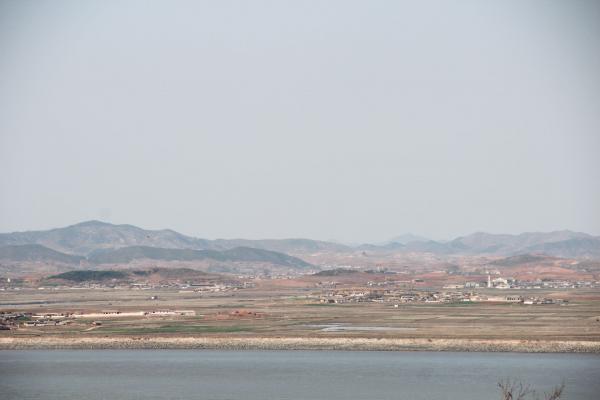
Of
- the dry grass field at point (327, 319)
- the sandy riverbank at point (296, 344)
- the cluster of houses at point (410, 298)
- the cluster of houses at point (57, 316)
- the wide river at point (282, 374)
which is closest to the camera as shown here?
the wide river at point (282, 374)

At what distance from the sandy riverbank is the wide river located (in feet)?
6.58

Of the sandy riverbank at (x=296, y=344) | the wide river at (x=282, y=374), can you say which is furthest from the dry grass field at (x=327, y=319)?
the wide river at (x=282, y=374)

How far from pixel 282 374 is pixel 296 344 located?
15531 millimetres

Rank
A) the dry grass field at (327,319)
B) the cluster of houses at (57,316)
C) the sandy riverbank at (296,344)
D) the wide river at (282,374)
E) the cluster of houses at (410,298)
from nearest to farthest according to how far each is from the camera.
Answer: the wide river at (282,374) < the sandy riverbank at (296,344) < the dry grass field at (327,319) < the cluster of houses at (57,316) < the cluster of houses at (410,298)

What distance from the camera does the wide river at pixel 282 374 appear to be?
61.8 meters

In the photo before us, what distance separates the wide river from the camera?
61750mm

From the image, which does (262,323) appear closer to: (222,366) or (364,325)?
(364,325)

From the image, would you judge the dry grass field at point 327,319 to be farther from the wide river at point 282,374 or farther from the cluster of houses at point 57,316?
the wide river at point 282,374

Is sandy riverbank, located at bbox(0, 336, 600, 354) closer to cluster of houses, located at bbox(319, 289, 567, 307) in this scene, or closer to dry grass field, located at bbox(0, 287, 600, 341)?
dry grass field, located at bbox(0, 287, 600, 341)

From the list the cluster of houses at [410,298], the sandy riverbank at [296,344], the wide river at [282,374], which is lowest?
the wide river at [282,374]

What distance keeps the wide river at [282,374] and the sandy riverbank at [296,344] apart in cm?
200

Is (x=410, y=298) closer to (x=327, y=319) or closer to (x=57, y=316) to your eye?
(x=327, y=319)

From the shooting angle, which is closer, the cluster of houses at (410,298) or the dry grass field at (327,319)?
the dry grass field at (327,319)

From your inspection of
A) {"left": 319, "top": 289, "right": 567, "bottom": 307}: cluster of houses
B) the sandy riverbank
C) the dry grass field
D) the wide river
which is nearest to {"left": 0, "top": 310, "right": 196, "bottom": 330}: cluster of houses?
the dry grass field
